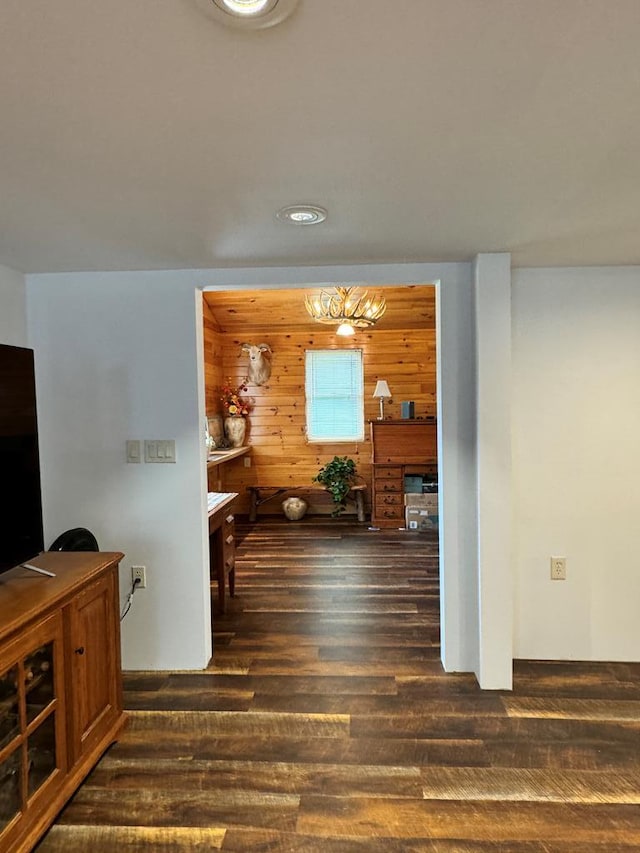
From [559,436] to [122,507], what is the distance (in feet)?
7.72

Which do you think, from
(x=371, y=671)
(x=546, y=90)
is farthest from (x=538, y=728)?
(x=546, y=90)

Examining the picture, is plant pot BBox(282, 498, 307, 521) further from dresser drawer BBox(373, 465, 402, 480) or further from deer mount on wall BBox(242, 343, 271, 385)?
deer mount on wall BBox(242, 343, 271, 385)

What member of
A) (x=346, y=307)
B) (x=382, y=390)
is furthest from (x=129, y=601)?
(x=382, y=390)

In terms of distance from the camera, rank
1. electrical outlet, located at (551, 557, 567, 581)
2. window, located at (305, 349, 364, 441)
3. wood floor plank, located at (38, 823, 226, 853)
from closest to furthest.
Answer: wood floor plank, located at (38, 823, 226, 853) → electrical outlet, located at (551, 557, 567, 581) → window, located at (305, 349, 364, 441)

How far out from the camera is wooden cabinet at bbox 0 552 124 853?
4.94ft

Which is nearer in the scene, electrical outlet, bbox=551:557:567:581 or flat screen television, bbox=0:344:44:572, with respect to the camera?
flat screen television, bbox=0:344:44:572

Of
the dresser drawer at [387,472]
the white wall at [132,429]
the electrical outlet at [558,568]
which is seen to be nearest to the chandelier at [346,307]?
the dresser drawer at [387,472]

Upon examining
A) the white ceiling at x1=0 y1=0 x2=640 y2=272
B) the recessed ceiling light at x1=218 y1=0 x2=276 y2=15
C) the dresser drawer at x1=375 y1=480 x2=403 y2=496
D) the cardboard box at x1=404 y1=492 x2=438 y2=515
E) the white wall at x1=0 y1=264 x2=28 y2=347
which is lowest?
the cardboard box at x1=404 y1=492 x2=438 y2=515

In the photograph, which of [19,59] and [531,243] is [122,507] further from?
[531,243]

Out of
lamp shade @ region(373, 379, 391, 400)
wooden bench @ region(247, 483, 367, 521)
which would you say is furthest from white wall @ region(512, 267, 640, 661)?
wooden bench @ region(247, 483, 367, 521)

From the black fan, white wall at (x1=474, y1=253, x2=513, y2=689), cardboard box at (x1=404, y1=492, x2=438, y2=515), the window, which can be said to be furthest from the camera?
the window

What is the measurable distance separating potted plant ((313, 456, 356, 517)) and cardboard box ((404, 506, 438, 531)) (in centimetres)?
81

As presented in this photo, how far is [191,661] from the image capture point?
2705 millimetres

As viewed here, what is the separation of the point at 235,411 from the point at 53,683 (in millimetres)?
4552
